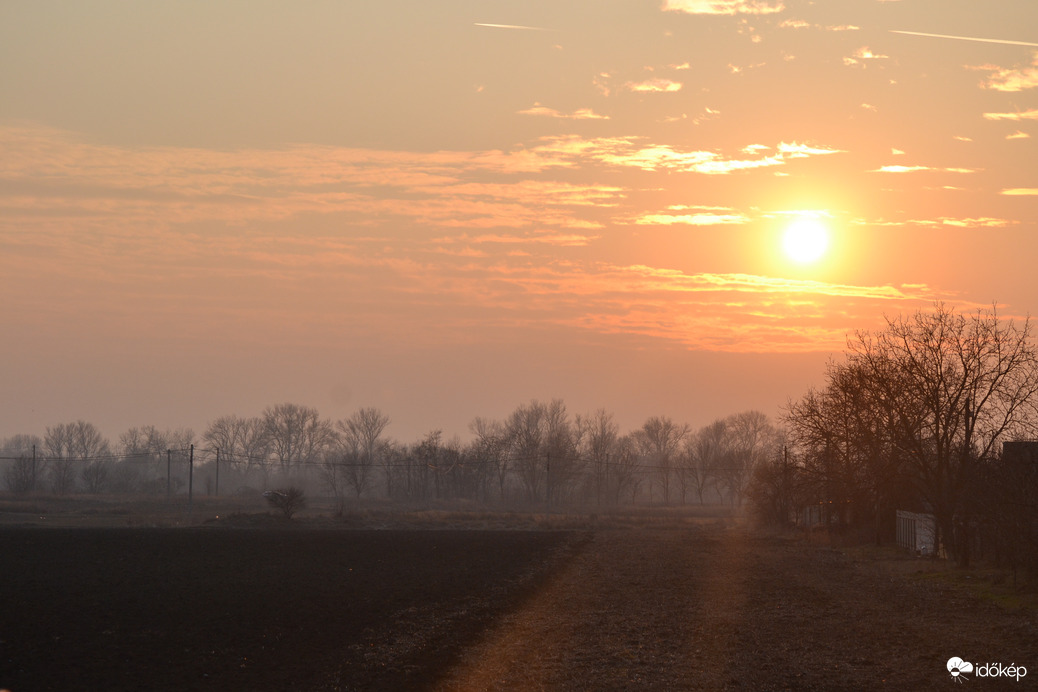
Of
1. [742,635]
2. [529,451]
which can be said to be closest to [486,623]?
[742,635]

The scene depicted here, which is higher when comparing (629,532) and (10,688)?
(10,688)

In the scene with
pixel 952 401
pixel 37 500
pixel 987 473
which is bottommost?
pixel 37 500

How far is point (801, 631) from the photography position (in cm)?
1582

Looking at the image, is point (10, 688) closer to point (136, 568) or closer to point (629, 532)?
point (136, 568)

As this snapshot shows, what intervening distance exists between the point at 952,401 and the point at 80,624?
24.4m

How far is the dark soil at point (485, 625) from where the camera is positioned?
12.6 meters

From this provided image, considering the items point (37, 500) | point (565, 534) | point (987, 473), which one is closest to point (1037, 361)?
point (987, 473)

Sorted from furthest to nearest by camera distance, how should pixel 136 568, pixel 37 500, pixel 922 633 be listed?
pixel 37 500
pixel 136 568
pixel 922 633

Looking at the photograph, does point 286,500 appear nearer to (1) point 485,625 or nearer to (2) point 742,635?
(1) point 485,625

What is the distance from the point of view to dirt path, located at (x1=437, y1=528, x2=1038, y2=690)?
12250mm

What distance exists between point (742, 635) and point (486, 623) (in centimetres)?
484

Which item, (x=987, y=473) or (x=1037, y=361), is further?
(x=1037, y=361)

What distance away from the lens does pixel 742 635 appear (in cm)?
1553

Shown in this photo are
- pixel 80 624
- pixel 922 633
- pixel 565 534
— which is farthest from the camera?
pixel 565 534
